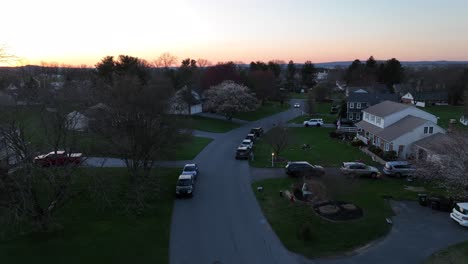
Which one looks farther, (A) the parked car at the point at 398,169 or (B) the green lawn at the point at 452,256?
(A) the parked car at the point at 398,169

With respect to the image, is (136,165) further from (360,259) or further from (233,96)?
(233,96)

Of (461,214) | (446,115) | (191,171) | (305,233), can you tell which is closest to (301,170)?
(191,171)

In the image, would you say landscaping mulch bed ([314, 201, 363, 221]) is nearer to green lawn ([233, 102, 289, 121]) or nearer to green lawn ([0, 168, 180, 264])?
green lawn ([0, 168, 180, 264])

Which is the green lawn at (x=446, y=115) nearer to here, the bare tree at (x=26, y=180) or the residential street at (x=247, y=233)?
the residential street at (x=247, y=233)

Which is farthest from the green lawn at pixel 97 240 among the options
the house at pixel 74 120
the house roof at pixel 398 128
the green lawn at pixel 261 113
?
the green lawn at pixel 261 113

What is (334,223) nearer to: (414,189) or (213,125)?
(414,189)
